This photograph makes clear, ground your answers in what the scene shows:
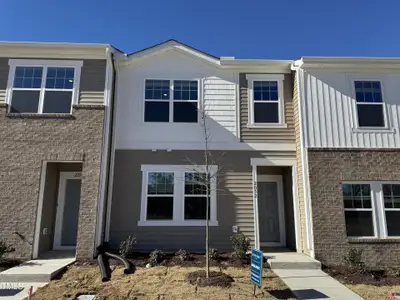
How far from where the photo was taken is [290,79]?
397 inches

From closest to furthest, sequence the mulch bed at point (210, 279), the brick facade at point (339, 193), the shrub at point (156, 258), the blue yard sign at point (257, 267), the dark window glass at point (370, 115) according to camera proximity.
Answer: the blue yard sign at point (257, 267) < the mulch bed at point (210, 279) < the shrub at point (156, 258) < the brick facade at point (339, 193) < the dark window glass at point (370, 115)

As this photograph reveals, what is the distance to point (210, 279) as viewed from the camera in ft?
21.4

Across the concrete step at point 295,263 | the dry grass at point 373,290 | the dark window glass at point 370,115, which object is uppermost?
the dark window glass at point 370,115

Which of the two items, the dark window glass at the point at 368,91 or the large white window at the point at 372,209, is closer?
the large white window at the point at 372,209

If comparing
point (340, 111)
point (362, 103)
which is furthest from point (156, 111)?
point (362, 103)

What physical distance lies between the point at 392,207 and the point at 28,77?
11.4m

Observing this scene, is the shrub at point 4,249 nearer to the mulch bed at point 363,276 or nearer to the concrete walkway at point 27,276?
the concrete walkway at point 27,276

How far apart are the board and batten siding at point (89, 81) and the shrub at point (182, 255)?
4.86m

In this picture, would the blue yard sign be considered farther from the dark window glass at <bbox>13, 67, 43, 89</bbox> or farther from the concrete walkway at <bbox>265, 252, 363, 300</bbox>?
the dark window glass at <bbox>13, 67, 43, 89</bbox>

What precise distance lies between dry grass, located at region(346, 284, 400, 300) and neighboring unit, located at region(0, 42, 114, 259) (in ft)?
21.2

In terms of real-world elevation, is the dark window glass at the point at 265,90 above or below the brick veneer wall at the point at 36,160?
above

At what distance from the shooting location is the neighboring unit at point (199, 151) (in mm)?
9086

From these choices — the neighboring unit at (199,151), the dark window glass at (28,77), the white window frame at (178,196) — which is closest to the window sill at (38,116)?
the dark window glass at (28,77)

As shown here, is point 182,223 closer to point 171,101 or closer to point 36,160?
point 171,101
